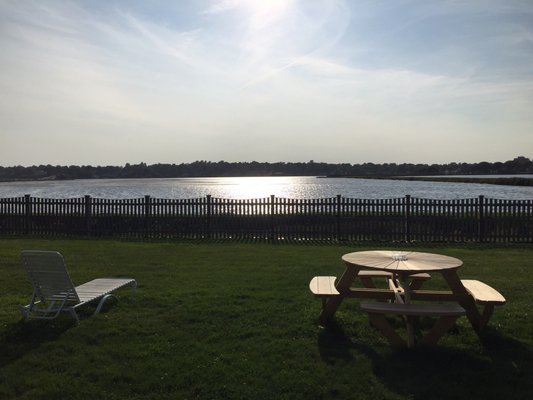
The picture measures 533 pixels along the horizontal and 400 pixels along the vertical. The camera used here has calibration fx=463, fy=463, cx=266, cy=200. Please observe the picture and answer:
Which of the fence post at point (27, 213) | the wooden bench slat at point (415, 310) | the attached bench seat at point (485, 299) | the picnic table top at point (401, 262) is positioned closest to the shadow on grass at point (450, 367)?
the attached bench seat at point (485, 299)

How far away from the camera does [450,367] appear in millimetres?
5020

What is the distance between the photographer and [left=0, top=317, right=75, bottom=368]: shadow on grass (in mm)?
5357

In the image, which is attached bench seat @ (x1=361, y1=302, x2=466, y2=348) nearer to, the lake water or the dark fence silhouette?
the dark fence silhouette

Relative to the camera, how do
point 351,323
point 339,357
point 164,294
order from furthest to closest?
point 164,294
point 351,323
point 339,357

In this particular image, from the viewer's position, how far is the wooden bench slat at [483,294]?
5688 mm

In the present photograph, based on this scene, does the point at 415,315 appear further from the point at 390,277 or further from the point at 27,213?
the point at 27,213

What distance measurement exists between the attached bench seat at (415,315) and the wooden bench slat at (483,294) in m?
0.51

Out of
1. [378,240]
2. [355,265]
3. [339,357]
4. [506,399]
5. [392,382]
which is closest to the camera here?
[506,399]

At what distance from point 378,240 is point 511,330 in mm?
10734

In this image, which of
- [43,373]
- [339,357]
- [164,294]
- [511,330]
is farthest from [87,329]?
[511,330]

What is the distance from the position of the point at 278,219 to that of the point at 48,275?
11794 mm

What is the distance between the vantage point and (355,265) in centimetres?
594

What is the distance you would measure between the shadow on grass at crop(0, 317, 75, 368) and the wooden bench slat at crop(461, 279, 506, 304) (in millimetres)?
5347

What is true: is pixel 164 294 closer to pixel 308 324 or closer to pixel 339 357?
pixel 308 324
